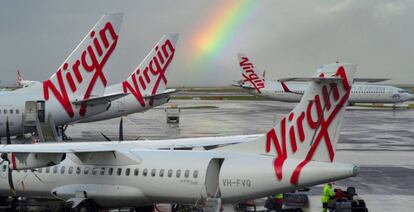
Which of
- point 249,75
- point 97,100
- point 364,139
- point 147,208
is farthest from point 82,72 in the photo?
point 249,75

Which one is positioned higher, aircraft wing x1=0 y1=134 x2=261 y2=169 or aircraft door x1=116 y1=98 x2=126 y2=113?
aircraft door x1=116 y1=98 x2=126 y2=113

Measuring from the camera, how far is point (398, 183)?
3441 cm

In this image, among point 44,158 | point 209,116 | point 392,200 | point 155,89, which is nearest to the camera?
point 44,158

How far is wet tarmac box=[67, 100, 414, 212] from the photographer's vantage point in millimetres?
31391

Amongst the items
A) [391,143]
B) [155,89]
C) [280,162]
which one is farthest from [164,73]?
[280,162]

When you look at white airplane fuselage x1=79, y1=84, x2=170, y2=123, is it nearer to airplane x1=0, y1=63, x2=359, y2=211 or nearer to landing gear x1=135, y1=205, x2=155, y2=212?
landing gear x1=135, y1=205, x2=155, y2=212

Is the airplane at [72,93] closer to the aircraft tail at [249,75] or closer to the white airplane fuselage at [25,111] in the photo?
the white airplane fuselage at [25,111]

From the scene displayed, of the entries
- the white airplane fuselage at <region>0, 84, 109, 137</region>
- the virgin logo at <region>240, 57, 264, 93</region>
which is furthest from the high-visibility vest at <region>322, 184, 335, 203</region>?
the virgin logo at <region>240, 57, 264, 93</region>

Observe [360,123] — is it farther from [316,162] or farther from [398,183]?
[316,162]

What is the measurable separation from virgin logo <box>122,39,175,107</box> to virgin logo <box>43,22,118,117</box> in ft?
42.8

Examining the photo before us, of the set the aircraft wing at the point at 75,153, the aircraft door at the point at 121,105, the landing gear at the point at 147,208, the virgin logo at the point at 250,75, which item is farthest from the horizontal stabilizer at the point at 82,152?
the virgin logo at the point at 250,75

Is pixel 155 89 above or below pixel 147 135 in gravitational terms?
above

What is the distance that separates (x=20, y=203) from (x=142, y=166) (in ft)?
23.3

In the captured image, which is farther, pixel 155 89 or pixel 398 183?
pixel 155 89
